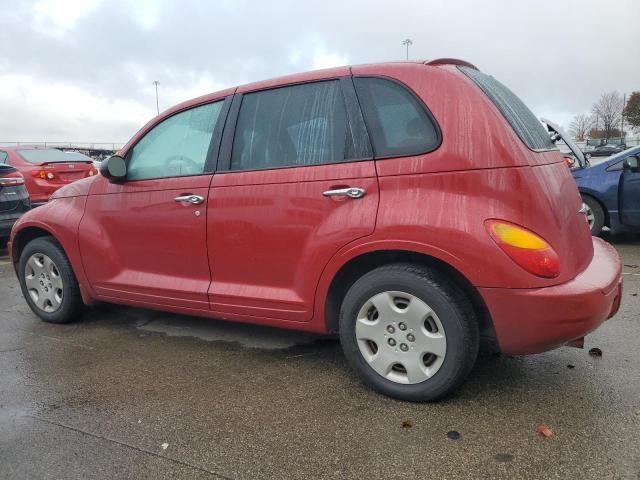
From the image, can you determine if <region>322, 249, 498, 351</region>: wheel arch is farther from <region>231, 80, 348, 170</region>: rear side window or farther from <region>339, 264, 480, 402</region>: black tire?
<region>231, 80, 348, 170</region>: rear side window

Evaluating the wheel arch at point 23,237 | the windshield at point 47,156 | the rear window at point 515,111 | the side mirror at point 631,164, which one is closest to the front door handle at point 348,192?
the rear window at point 515,111

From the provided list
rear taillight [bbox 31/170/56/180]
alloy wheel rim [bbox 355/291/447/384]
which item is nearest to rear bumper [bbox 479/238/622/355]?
alloy wheel rim [bbox 355/291/447/384]

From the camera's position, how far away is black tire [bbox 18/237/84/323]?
4125 mm

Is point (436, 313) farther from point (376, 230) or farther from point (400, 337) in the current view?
point (376, 230)

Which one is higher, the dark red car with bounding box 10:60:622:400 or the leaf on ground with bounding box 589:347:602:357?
the dark red car with bounding box 10:60:622:400

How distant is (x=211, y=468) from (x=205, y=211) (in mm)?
1575

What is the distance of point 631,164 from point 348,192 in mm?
5102

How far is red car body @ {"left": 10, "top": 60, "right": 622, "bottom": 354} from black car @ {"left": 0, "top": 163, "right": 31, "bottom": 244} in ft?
13.2

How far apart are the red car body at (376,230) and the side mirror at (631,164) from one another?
3797 mm

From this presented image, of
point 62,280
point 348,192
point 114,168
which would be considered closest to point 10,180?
point 62,280

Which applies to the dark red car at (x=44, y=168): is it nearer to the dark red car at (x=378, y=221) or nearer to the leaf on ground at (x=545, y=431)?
the dark red car at (x=378, y=221)

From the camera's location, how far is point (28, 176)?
9062mm

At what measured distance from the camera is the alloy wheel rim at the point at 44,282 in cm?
423

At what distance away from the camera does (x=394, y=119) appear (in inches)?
111
